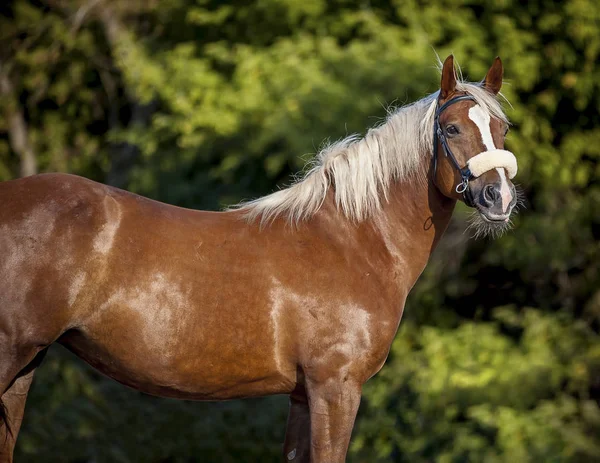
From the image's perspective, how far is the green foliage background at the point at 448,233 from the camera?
7320 mm

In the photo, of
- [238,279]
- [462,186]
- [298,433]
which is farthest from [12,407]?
[462,186]

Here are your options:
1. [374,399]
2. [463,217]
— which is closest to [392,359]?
[374,399]

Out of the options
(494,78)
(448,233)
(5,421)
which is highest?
(494,78)

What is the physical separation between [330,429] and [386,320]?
500 mm

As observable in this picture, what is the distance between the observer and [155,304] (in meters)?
3.28

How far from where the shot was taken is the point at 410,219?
144 inches

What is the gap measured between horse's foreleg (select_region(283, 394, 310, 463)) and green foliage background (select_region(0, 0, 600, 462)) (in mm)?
3366

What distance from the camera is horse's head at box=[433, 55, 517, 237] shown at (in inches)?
130

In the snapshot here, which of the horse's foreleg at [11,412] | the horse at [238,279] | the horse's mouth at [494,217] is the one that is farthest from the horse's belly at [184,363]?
the horse's mouth at [494,217]

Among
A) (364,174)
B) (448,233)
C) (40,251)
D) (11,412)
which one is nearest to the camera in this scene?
(40,251)

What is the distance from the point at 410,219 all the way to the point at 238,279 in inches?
32.7

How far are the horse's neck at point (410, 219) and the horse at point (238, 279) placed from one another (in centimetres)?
2

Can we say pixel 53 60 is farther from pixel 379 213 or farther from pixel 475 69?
pixel 379 213

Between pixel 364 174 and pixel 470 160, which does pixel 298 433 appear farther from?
pixel 470 160
